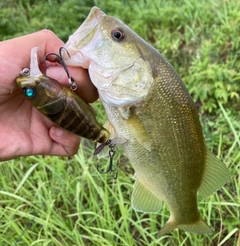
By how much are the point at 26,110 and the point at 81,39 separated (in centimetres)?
64

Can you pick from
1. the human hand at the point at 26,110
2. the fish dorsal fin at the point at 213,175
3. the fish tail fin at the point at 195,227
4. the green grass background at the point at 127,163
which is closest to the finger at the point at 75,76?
the human hand at the point at 26,110

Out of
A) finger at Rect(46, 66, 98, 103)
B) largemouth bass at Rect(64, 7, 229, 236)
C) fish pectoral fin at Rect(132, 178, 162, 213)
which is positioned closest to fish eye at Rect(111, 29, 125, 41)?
largemouth bass at Rect(64, 7, 229, 236)

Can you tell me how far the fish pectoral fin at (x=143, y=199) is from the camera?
74.1 inches

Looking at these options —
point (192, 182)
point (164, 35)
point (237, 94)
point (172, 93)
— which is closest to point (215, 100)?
point (237, 94)

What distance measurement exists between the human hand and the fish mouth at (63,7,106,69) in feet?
0.30

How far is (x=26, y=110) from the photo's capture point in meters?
1.98

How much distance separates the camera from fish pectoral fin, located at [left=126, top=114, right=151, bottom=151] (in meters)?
1.58

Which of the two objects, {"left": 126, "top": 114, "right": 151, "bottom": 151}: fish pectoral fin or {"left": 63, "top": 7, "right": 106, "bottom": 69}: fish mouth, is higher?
{"left": 63, "top": 7, "right": 106, "bottom": 69}: fish mouth

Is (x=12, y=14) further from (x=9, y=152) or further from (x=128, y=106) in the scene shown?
(x=128, y=106)

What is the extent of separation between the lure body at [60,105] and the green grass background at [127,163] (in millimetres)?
1132

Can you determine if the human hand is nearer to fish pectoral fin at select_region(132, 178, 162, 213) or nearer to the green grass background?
fish pectoral fin at select_region(132, 178, 162, 213)

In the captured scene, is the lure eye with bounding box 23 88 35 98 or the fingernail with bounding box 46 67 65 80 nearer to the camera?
the lure eye with bounding box 23 88 35 98

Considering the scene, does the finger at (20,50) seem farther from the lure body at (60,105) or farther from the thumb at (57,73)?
the lure body at (60,105)

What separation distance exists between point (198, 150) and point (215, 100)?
2.07m
